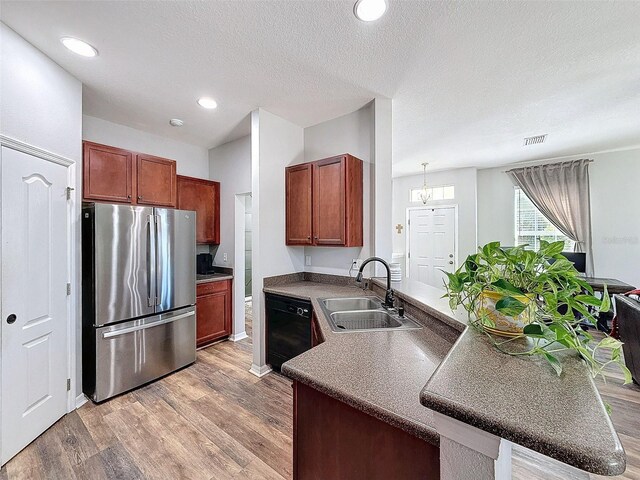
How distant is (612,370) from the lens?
9.74 ft

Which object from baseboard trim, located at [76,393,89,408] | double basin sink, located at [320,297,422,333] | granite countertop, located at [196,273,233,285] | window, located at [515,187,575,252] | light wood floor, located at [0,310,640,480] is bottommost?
light wood floor, located at [0,310,640,480]

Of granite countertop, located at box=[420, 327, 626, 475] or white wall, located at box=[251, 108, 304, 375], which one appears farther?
white wall, located at box=[251, 108, 304, 375]

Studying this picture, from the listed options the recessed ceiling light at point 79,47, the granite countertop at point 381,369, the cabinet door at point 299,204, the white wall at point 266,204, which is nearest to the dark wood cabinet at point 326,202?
the cabinet door at point 299,204

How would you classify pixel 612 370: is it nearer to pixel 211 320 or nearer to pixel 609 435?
pixel 609 435

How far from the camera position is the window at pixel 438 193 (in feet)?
18.7

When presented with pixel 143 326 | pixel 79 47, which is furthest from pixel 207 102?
pixel 143 326

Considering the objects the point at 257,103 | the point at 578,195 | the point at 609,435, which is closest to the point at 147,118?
the point at 257,103

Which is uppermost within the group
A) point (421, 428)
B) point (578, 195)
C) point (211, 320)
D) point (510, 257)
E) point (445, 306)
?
point (578, 195)

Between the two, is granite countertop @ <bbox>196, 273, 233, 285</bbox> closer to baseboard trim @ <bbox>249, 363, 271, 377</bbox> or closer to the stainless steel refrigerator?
the stainless steel refrigerator

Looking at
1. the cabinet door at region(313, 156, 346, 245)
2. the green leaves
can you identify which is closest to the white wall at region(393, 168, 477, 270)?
the cabinet door at region(313, 156, 346, 245)

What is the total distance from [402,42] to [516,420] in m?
2.23

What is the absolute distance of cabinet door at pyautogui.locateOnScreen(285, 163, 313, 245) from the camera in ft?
9.82

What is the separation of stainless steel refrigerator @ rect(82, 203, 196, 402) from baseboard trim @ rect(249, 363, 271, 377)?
759 mm

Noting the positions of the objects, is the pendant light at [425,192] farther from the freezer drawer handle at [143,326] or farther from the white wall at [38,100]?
the white wall at [38,100]
